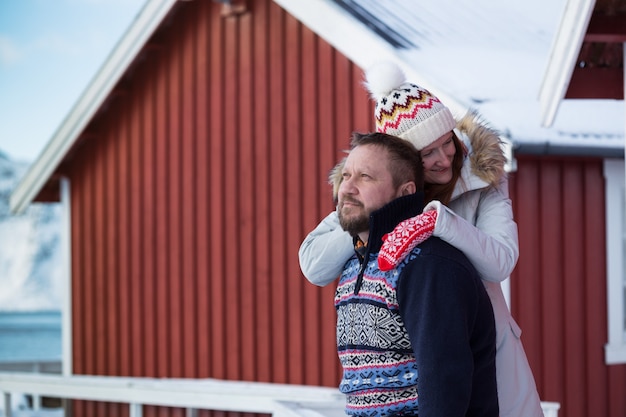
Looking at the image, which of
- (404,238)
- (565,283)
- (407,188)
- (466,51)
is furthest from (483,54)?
(404,238)

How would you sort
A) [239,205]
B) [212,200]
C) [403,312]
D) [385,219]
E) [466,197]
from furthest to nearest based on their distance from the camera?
[212,200] < [239,205] < [466,197] < [385,219] < [403,312]

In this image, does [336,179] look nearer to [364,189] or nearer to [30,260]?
[364,189]

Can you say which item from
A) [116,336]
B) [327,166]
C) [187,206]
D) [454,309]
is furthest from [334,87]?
[454,309]

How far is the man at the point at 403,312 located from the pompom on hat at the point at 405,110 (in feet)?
0.28

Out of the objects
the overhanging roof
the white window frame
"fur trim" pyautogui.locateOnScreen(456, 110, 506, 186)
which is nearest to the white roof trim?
the overhanging roof

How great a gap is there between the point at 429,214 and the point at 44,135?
75102mm

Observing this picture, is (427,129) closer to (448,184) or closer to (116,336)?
(448,184)

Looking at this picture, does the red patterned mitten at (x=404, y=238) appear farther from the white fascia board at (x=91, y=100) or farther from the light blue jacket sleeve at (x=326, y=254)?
the white fascia board at (x=91, y=100)

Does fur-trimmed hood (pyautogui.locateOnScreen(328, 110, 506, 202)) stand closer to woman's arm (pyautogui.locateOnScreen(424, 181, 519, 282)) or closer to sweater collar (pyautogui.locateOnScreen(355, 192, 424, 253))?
woman's arm (pyautogui.locateOnScreen(424, 181, 519, 282))

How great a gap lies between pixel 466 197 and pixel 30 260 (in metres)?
69.2

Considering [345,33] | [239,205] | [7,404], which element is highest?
[345,33]

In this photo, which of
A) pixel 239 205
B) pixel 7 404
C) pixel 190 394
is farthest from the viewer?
pixel 239 205

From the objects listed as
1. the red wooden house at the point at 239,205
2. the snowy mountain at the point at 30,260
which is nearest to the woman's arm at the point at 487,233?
the red wooden house at the point at 239,205

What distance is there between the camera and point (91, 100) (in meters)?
9.42
